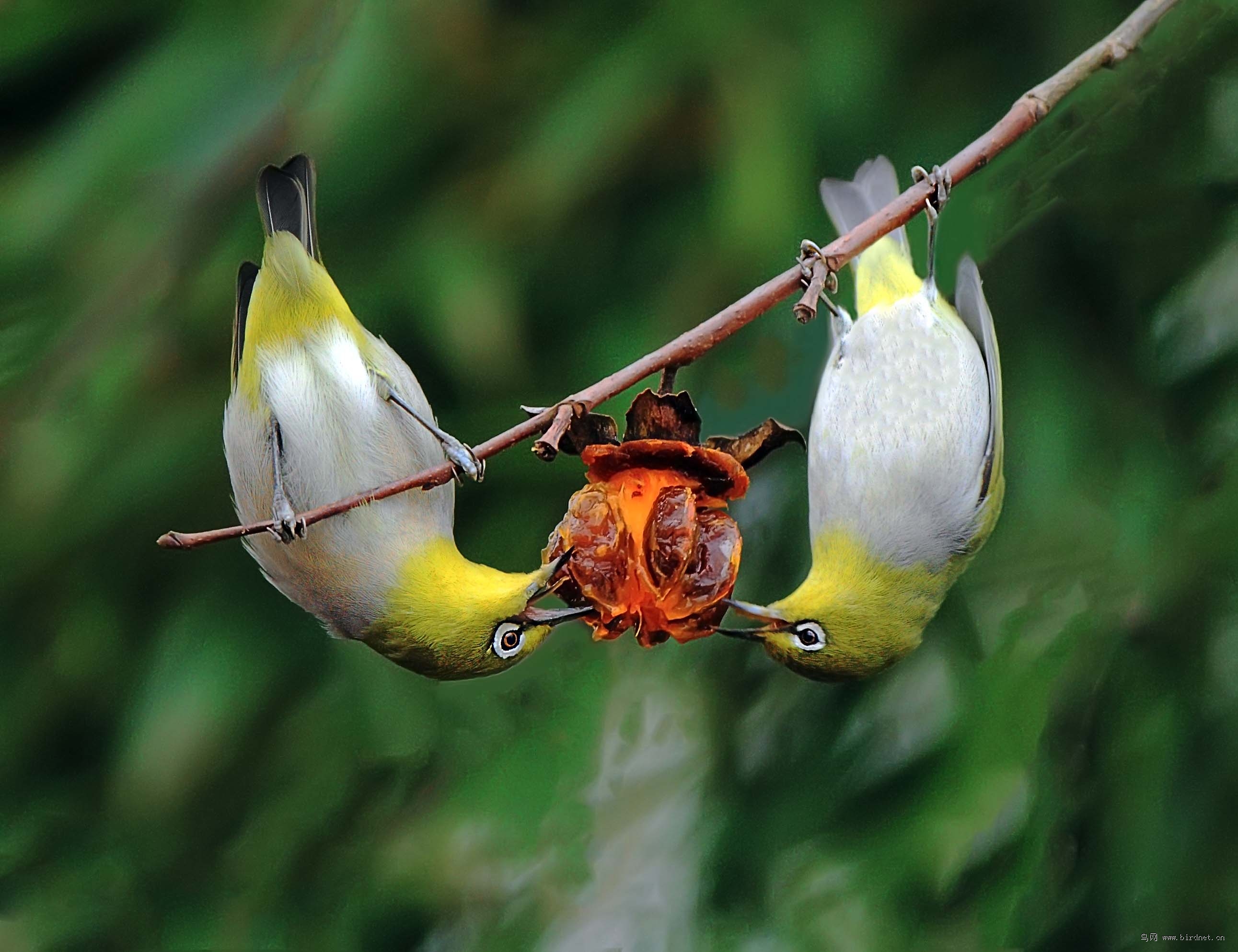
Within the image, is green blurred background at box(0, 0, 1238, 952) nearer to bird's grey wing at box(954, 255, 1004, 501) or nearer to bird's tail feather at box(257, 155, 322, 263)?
bird's grey wing at box(954, 255, 1004, 501)

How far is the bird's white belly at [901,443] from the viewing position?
62.8 inches

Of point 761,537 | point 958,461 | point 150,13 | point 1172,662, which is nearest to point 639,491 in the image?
point 958,461

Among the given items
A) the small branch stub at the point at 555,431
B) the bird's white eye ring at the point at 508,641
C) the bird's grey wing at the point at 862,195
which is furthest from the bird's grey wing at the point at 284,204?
the bird's grey wing at the point at 862,195

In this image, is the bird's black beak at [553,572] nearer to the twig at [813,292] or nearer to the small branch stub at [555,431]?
the small branch stub at [555,431]

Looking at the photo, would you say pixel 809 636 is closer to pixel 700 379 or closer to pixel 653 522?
pixel 653 522

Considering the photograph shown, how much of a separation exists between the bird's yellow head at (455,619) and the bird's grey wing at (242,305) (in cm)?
38

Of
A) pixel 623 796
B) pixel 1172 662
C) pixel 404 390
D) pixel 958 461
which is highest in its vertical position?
pixel 404 390

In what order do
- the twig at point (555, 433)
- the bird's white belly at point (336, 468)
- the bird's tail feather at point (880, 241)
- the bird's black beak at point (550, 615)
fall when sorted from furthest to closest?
the bird's tail feather at point (880, 241), the bird's white belly at point (336, 468), the bird's black beak at point (550, 615), the twig at point (555, 433)

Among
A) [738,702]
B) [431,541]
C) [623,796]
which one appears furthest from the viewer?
[623,796]

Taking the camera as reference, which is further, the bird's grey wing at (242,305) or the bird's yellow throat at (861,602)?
the bird's grey wing at (242,305)

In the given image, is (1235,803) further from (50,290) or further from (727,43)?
(50,290)

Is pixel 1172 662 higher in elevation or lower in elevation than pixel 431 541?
lower

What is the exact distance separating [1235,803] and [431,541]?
1187 millimetres

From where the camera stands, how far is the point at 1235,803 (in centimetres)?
177
